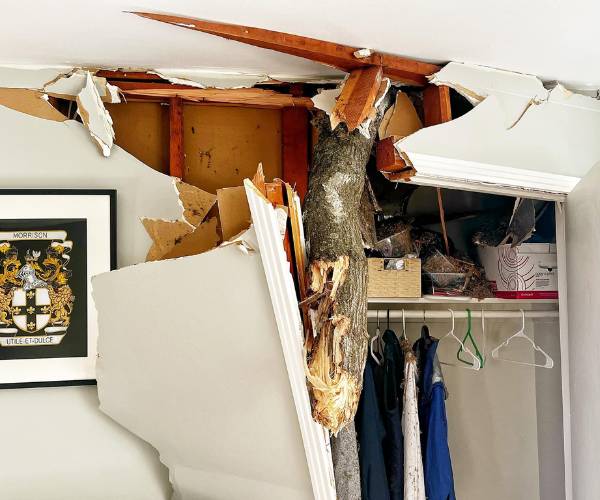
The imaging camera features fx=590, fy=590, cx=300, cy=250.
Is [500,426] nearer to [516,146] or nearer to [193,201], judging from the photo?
[516,146]

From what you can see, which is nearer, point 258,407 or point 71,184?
point 258,407

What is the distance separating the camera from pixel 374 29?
1.47 meters

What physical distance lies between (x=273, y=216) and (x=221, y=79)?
690 mm

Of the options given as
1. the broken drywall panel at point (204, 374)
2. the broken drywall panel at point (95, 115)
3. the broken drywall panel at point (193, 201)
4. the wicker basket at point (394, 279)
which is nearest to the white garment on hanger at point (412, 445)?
the wicker basket at point (394, 279)

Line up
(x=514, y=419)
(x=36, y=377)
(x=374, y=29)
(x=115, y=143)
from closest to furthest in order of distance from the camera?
(x=374, y=29), (x=36, y=377), (x=115, y=143), (x=514, y=419)

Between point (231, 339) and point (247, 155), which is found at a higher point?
point (247, 155)

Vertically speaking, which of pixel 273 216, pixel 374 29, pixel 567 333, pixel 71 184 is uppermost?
pixel 374 29

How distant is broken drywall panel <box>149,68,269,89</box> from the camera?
75.4 inches

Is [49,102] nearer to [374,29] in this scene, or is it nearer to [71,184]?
[71,184]

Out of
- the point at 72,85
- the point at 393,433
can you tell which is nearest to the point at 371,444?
the point at 393,433

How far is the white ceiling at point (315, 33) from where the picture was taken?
1336 millimetres

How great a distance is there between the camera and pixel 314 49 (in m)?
1.58

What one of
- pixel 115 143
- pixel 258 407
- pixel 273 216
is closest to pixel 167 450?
pixel 258 407

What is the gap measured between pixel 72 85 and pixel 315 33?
2.74 feet
